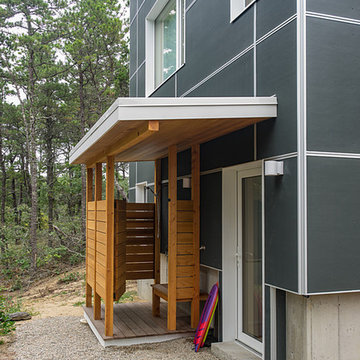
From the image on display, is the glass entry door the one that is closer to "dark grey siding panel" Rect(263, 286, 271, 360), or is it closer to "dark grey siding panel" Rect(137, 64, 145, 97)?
"dark grey siding panel" Rect(263, 286, 271, 360)

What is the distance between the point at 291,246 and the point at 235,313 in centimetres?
179

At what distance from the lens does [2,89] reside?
1847cm

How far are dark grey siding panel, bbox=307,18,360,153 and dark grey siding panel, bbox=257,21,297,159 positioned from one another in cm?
15

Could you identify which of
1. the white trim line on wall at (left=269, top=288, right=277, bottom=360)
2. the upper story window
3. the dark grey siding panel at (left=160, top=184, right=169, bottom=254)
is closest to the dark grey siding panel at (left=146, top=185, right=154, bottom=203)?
the dark grey siding panel at (left=160, top=184, right=169, bottom=254)

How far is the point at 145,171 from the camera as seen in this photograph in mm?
9164

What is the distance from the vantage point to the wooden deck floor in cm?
532

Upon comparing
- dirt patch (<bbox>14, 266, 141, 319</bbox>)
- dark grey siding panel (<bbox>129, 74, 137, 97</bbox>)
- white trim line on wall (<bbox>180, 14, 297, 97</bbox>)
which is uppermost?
dark grey siding panel (<bbox>129, 74, 137, 97</bbox>)

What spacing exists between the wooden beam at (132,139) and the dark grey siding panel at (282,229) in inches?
46.9

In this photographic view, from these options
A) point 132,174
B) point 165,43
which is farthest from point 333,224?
point 132,174

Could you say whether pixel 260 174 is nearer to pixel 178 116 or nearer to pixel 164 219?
pixel 178 116

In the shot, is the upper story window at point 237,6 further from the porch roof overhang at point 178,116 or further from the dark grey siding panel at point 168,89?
the dark grey siding panel at point 168,89

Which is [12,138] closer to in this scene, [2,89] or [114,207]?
[2,89]

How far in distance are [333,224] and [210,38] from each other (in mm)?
3032

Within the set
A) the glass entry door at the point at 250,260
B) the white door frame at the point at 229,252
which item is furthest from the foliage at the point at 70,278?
the glass entry door at the point at 250,260
